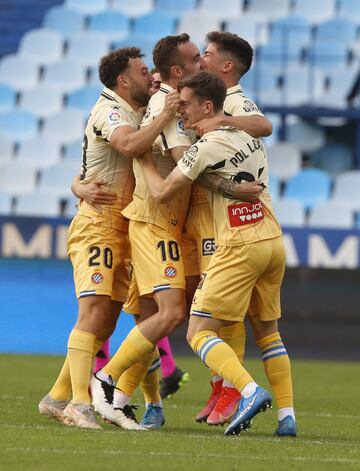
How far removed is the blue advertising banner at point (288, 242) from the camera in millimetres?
14398

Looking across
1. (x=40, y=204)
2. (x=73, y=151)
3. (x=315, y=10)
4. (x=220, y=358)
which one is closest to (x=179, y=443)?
(x=220, y=358)

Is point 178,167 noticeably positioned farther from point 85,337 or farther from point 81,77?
point 81,77

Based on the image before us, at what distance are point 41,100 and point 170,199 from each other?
13283 mm

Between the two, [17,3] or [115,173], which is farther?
[17,3]

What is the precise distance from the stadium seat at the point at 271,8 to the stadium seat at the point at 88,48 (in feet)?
8.34

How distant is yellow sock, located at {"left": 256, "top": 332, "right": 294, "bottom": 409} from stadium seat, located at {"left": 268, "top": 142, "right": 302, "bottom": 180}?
35.7 feet

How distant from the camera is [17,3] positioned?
21.1 metres

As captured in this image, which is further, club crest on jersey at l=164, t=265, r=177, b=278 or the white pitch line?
club crest on jersey at l=164, t=265, r=177, b=278

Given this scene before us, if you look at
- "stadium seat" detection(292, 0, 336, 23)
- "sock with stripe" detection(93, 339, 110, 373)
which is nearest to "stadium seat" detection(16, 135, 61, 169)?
"stadium seat" detection(292, 0, 336, 23)

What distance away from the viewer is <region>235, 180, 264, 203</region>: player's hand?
6.45 meters

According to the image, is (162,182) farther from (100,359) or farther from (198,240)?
(100,359)

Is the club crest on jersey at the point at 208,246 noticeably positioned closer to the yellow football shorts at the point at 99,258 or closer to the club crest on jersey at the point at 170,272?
the club crest on jersey at the point at 170,272

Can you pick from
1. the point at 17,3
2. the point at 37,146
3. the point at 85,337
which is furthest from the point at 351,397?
the point at 17,3

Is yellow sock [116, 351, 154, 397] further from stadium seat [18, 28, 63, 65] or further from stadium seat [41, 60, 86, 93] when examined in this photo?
stadium seat [18, 28, 63, 65]
